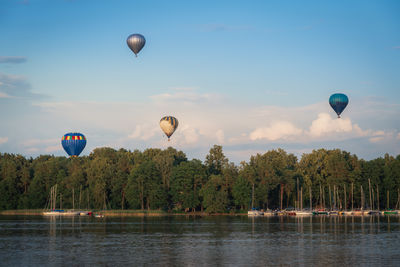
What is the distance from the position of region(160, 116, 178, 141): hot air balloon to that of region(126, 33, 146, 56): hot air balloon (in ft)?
78.4

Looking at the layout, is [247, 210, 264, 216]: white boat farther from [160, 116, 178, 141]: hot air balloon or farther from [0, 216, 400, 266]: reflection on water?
[0, 216, 400, 266]: reflection on water

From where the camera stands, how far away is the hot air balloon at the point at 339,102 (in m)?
124

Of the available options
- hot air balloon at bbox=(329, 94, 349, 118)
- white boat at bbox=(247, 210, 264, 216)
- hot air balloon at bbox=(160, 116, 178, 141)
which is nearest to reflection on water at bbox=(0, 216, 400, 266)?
hot air balloon at bbox=(329, 94, 349, 118)

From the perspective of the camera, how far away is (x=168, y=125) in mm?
138250

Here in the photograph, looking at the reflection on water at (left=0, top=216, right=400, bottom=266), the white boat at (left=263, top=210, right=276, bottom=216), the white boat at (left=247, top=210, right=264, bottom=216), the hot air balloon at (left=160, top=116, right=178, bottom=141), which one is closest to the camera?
the reflection on water at (left=0, top=216, right=400, bottom=266)

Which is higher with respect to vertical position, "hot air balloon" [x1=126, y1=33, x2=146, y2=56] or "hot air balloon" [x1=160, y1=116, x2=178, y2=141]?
"hot air balloon" [x1=126, y1=33, x2=146, y2=56]

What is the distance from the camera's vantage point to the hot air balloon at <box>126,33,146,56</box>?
119625 mm

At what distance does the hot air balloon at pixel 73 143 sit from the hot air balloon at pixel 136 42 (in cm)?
4456

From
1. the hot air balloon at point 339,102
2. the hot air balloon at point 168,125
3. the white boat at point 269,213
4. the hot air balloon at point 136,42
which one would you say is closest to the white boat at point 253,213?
the white boat at point 269,213

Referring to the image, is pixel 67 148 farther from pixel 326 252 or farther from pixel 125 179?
pixel 326 252

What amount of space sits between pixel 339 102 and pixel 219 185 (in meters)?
36.5

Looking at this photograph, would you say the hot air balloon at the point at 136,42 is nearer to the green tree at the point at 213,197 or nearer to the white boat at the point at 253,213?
the green tree at the point at 213,197

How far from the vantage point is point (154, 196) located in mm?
136375

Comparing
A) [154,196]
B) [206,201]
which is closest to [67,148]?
[154,196]
